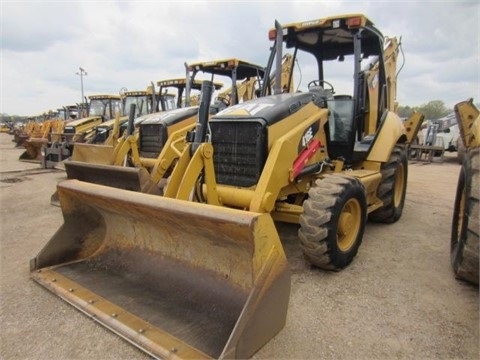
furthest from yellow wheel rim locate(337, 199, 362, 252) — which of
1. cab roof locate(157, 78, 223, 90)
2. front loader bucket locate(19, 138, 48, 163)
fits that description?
front loader bucket locate(19, 138, 48, 163)

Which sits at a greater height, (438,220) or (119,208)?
(119,208)

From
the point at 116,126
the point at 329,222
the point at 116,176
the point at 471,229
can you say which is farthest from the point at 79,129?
the point at 471,229

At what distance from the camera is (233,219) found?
231 cm

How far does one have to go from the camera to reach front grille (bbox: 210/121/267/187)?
367 cm

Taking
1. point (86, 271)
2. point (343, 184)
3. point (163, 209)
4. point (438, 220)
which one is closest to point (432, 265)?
point (343, 184)

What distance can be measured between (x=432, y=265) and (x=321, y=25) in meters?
3.02

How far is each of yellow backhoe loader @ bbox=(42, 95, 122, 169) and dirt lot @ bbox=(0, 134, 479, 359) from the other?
6.44 m

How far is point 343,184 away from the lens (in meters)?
3.49

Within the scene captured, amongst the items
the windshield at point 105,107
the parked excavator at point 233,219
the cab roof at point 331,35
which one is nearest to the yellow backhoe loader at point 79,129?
the windshield at point 105,107

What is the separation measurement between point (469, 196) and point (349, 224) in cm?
110

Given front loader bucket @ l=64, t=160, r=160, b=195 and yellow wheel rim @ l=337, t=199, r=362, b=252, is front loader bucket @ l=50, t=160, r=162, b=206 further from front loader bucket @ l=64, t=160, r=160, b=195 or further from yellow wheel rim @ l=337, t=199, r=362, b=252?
yellow wheel rim @ l=337, t=199, r=362, b=252

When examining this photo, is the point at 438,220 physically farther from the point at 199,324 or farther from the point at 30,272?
the point at 30,272

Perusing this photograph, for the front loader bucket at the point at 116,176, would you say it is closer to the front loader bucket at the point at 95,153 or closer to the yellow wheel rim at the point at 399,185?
the front loader bucket at the point at 95,153

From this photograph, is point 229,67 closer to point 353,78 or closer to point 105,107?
point 353,78
